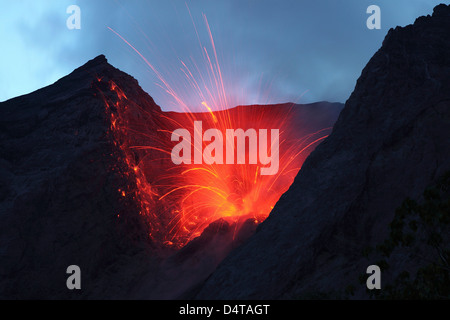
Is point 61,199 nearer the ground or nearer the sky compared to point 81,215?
nearer the sky

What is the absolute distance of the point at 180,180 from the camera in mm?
18672

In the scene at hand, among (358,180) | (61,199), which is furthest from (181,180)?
(358,180)

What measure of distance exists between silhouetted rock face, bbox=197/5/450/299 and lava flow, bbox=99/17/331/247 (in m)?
4.01

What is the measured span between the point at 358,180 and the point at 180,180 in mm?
11450

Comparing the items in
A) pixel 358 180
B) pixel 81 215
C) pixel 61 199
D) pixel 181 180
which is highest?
pixel 181 180

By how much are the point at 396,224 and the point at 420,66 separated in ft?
23.8

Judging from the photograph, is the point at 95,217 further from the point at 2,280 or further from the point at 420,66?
the point at 420,66

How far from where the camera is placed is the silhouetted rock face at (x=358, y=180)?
26.2 ft

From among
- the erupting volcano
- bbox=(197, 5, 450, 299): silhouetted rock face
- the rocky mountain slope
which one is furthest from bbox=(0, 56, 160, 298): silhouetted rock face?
bbox=(197, 5, 450, 299): silhouetted rock face

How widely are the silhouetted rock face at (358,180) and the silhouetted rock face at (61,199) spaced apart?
4545mm

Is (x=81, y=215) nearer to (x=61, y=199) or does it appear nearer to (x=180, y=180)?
(x=61, y=199)

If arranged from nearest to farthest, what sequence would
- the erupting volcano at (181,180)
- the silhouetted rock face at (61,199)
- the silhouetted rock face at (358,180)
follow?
the silhouetted rock face at (358,180) → the silhouetted rock face at (61,199) → the erupting volcano at (181,180)

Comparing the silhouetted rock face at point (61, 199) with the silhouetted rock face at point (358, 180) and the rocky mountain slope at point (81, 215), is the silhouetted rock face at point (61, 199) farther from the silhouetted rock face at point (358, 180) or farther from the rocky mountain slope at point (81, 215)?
the silhouetted rock face at point (358, 180)

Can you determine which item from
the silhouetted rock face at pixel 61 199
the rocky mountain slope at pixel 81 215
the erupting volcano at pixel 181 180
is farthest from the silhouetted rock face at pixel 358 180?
the silhouetted rock face at pixel 61 199
